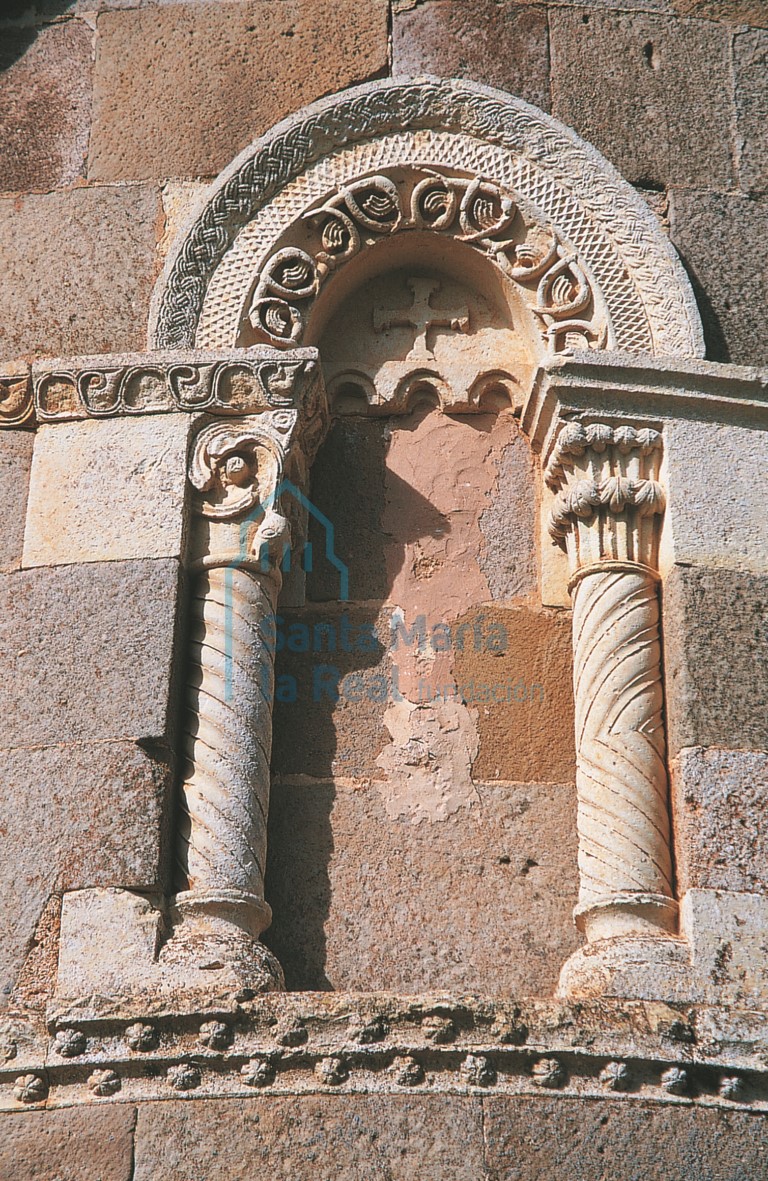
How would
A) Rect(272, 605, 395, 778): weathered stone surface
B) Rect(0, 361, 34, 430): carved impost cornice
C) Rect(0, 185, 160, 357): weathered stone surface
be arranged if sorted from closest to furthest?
Rect(272, 605, 395, 778): weathered stone surface < Rect(0, 361, 34, 430): carved impost cornice < Rect(0, 185, 160, 357): weathered stone surface

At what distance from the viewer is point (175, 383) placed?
4.87m

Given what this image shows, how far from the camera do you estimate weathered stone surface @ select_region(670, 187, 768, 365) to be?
16.4 ft

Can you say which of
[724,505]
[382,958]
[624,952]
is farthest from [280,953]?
[724,505]

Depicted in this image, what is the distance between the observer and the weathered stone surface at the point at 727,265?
5.00m

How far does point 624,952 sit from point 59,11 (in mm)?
3536

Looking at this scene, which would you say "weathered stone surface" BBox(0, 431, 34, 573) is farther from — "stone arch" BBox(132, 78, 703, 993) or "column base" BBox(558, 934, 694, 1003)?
"column base" BBox(558, 934, 694, 1003)

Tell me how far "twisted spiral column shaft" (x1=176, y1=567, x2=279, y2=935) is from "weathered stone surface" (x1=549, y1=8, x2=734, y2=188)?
69.5 inches

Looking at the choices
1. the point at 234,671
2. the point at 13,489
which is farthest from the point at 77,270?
the point at 234,671

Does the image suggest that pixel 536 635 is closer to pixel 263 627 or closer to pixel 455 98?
pixel 263 627

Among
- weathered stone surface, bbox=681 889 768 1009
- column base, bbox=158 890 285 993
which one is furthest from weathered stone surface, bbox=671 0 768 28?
column base, bbox=158 890 285 993

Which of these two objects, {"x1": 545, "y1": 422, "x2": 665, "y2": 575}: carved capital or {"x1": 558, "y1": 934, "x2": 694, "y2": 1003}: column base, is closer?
{"x1": 558, "y1": 934, "x2": 694, "y2": 1003}: column base

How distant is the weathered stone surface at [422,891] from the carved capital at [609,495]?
26.7 inches

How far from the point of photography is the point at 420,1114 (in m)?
3.94

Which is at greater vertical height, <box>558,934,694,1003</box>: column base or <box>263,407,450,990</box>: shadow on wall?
<box>263,407,450,990</box>: shadow on wall
